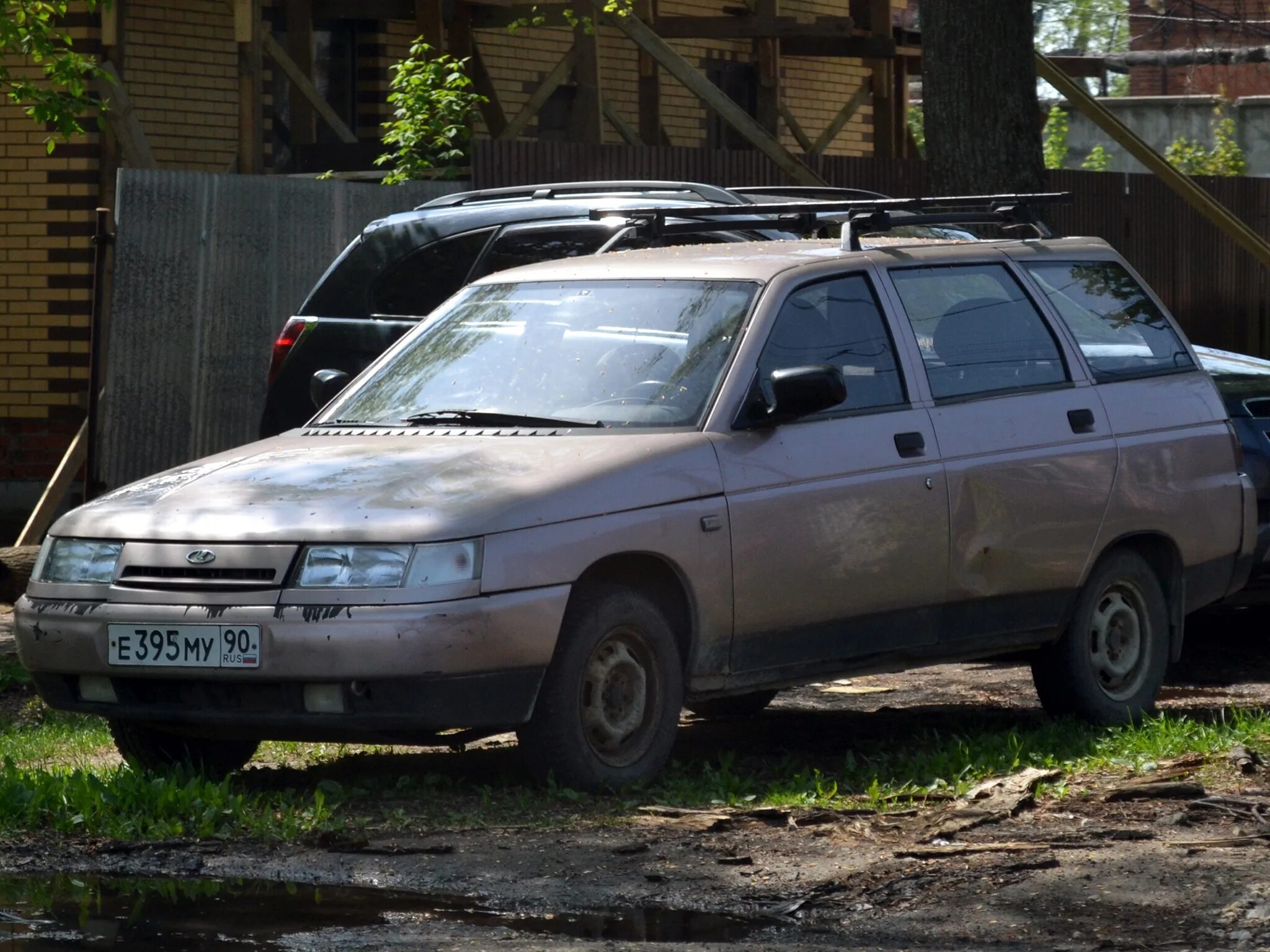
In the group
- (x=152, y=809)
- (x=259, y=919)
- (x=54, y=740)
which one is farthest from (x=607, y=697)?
(x=54, y=740)

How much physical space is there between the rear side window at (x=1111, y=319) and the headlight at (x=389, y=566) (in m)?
2.91

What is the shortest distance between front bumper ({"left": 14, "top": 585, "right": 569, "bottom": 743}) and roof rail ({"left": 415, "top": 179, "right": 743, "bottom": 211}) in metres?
4.41

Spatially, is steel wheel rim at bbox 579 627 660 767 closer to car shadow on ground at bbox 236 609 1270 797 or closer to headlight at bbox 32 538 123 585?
car shadow on ground at bbox 236 609 1270 797

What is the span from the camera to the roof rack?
7.50 metres

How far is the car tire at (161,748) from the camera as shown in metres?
6.45

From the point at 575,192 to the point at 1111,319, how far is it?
3051mm

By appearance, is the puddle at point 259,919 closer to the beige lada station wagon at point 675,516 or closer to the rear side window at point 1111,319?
the beige lada station wagon at point 675,516

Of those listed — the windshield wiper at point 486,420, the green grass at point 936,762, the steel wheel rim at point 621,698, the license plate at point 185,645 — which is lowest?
the green grass at point 936,762

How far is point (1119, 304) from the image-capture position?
8055 millimetres

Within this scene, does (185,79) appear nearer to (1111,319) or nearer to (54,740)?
(54,740)

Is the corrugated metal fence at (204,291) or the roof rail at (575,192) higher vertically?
the roof rail at (575,192)

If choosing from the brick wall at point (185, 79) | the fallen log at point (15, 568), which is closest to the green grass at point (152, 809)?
the fallen log at point (15, 568)

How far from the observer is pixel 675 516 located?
619cm

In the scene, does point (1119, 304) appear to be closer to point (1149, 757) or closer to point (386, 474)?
point (1149, 757)
